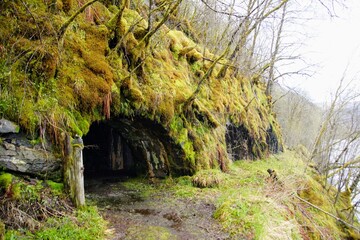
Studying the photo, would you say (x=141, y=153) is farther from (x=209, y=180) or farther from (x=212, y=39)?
(x=212, y=39)

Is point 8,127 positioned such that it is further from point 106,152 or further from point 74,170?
point 106,152

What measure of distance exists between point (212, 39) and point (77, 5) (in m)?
9.52

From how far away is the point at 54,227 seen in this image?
411 centimetres

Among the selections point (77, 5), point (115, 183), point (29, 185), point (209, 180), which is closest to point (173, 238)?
point (29, 185)

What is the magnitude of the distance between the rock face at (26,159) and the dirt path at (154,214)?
149 centimetres

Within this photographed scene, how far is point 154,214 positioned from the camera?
5.92 meters

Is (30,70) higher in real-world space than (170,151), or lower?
higher

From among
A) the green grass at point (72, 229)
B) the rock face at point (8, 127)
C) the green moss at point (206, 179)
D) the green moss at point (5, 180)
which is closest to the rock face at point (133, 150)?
the green moss at point (206, 179)

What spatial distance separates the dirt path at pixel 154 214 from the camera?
5.01 meters

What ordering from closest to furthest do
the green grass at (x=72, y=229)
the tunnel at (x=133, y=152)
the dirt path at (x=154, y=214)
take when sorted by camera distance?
the green grass at (x=72, y=229), the dirt path at (x=154, y=214), the tunnel at (x=133, y=152)

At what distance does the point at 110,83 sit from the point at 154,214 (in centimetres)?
304

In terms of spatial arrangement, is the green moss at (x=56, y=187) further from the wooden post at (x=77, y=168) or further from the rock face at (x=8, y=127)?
the rock face at (x=8, y=127)

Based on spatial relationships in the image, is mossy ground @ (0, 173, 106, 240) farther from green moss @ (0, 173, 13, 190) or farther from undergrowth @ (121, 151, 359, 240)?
undergrowth @ (121, 151, 359, 240)

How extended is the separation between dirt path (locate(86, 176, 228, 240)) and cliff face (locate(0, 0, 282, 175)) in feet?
5.36
